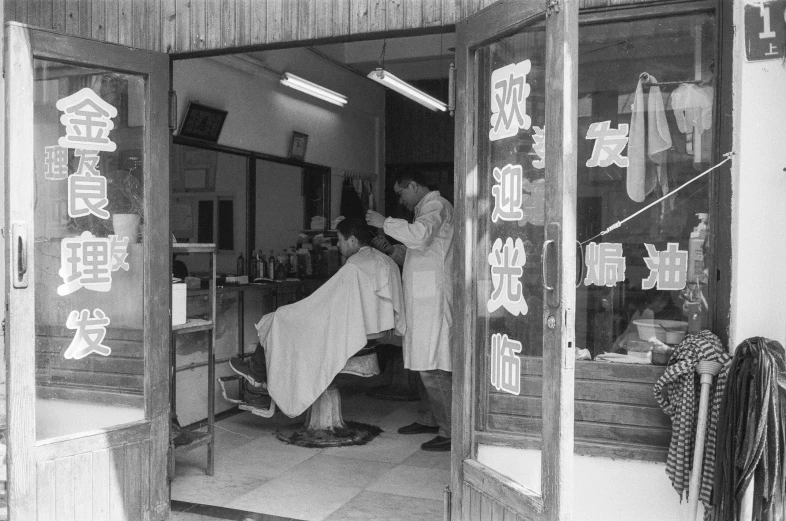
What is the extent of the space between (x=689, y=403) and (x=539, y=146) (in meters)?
1.00

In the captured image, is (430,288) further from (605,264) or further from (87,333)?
(87,333)

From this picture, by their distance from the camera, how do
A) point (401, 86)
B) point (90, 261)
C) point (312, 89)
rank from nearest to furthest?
point (90, 261) → point (401, 86) → point (312, 89)

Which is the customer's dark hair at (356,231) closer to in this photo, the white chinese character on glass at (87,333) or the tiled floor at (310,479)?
the tiled floor at (310,479)

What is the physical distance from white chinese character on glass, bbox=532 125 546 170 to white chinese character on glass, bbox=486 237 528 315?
0.27 meters

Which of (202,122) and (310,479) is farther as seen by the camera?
(202,122)

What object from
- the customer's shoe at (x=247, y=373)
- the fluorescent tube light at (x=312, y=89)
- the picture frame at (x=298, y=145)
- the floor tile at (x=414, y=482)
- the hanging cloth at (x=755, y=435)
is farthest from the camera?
the picture frame at (x=298, y=145)

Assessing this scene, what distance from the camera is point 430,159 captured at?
25.7 feet

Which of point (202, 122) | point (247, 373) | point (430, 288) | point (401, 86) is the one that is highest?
point (401, 86)

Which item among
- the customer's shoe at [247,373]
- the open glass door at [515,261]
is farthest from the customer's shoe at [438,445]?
the open glass door at [515,261]

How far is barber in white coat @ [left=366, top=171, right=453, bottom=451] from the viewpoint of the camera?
13.4ft

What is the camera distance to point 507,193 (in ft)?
8.07

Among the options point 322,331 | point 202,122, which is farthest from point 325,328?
point 202,122

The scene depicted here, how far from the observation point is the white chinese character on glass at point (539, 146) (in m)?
2.25

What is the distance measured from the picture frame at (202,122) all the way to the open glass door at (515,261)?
2.56m
